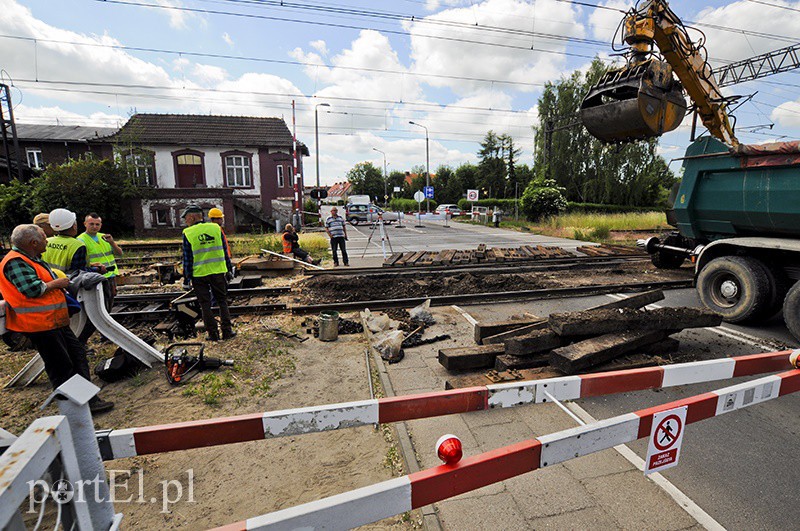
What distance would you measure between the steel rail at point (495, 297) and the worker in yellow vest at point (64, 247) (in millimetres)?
3353

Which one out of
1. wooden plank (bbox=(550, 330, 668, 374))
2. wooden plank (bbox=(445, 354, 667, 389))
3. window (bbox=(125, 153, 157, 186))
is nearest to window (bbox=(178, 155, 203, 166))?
window (bbox=(125, 153, 157, 186))

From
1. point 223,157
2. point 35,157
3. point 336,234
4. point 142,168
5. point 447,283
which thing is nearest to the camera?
point 447,283

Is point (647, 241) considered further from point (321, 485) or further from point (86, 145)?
point (86, 145)

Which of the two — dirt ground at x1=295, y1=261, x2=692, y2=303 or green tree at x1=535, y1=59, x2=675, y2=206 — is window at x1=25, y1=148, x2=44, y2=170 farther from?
green tree at x1=535, y1=59, x2=675, y2=206

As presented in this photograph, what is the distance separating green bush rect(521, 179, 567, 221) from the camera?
27.4 metres

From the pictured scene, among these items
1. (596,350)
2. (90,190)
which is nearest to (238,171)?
(90,190)

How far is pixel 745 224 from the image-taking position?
20.9ft

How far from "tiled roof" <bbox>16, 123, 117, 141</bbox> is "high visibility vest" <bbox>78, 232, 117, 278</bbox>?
28.5 meters

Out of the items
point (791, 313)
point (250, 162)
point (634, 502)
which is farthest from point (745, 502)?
point (250, 162)

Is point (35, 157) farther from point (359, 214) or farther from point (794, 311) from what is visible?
point (794, 311)

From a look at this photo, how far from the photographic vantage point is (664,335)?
4797 millimetres

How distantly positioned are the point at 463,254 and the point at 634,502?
10.0 meters

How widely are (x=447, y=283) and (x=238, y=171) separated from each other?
22.9 metres

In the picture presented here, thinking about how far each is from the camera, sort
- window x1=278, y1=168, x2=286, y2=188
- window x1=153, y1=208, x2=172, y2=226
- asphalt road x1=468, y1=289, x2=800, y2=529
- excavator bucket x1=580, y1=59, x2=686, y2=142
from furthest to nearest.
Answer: window x1=278, y1=168, x2=286, y2=188, window x1=153, y1=208, x2=172, y2=226, excavator bucket x1=580, y1=59, x2=686, y2=142, asphalt road x1=468, y1=289, x2=800, y2=529
